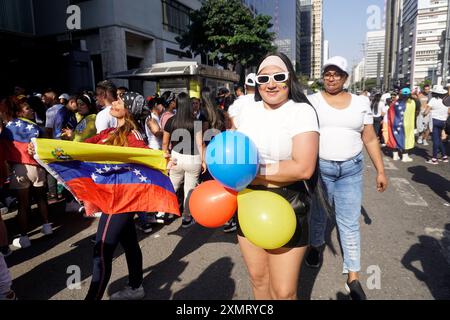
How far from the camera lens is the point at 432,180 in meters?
6.73

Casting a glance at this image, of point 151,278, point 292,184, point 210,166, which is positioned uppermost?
point 210,166

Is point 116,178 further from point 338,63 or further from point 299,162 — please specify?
point 338,63

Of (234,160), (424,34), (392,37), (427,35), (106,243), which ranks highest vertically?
(392,37)

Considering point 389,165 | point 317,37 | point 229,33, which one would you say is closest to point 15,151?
point 389,165

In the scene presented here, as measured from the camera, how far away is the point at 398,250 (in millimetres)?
3682

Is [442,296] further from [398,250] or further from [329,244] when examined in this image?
[329,244]

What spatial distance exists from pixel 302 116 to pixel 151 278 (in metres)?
2.36

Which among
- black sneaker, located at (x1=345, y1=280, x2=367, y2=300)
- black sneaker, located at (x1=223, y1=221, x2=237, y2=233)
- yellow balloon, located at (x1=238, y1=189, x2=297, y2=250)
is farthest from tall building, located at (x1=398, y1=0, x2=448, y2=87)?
yellow balloon, located at (x1=238, y1=189, x2=297, y2=250)

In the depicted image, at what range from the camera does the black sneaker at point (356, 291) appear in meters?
2.75

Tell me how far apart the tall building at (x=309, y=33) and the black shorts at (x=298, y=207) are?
147043mm

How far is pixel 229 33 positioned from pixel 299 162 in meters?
22.4

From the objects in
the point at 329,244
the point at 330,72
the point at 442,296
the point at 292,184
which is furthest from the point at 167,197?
the point at 442,296

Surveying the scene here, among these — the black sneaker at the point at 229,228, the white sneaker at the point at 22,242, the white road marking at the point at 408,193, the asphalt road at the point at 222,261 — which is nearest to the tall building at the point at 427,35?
the white road marking at the point at 408,193

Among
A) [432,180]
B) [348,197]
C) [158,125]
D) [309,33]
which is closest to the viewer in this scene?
[348,197]
